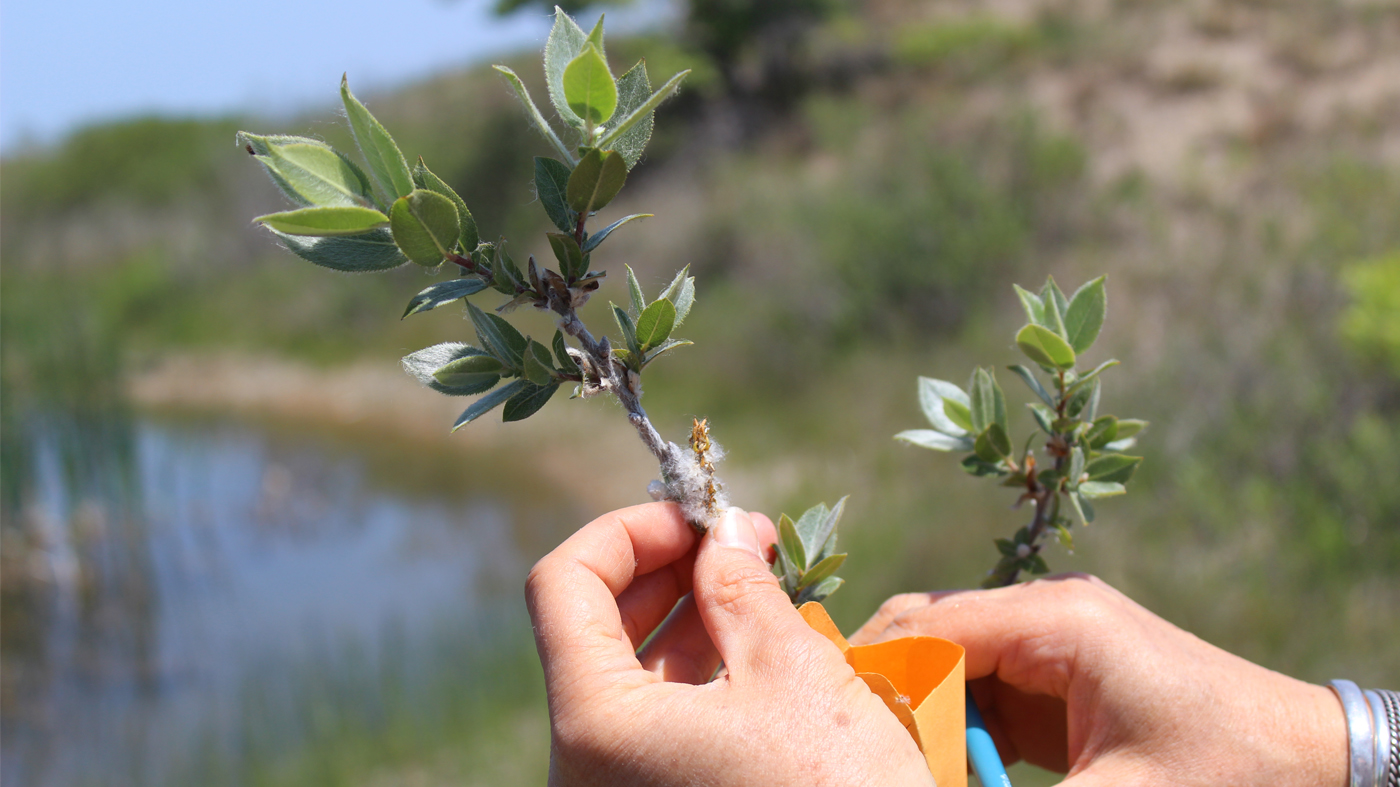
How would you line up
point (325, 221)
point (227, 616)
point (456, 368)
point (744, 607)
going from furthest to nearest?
1. point (227, 616)
2. point (744, 607)
3. point (456, 368)
4. point (325, 221)

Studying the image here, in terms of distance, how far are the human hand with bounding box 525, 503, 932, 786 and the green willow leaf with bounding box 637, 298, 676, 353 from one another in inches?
8.8

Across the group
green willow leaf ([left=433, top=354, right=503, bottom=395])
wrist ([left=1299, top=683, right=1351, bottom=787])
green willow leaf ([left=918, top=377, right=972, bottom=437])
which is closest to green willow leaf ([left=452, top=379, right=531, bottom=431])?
green willow leaf ([left=433, top=354, right=503, bottom=395])

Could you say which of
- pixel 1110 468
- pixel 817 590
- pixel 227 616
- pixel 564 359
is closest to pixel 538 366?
pixel 564 359

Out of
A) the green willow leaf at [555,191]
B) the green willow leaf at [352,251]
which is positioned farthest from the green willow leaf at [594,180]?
the green willow leaf at [352,251]

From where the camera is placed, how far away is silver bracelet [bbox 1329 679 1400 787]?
3.00 ft

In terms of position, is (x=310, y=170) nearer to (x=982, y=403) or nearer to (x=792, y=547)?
(x=792, y=547)

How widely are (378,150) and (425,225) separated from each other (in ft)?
0.19

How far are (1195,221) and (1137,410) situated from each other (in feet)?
10.9

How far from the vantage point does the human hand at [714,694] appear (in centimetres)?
64

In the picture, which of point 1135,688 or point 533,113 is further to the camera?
point 1135,688

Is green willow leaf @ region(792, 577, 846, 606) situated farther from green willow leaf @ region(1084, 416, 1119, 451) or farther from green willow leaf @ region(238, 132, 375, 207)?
green willow leaf @ region(238, 132, 375, 207)

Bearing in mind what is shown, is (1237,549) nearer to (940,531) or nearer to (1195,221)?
(940,531)

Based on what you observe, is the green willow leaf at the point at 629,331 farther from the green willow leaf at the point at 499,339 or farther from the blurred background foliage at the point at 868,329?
the blurred background foliage at the point at 868,329

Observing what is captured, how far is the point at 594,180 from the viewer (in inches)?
23.3
